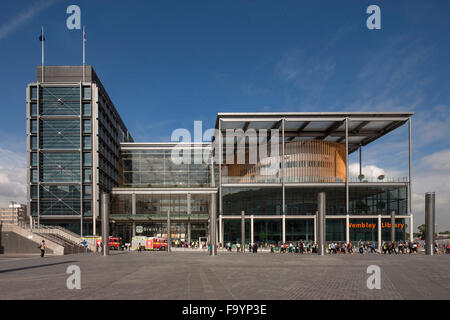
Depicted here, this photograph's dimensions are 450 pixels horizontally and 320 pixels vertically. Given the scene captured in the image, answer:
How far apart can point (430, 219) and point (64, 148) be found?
177 ft

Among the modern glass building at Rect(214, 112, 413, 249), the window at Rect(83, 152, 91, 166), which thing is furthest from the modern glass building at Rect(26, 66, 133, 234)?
the modern glass building at Rect(214, 112, 413, 249)

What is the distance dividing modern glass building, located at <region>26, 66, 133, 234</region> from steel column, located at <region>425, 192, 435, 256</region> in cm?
4827

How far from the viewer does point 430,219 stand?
1455 inches

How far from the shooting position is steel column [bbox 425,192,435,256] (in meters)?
37.0

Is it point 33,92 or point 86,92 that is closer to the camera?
point 33,92

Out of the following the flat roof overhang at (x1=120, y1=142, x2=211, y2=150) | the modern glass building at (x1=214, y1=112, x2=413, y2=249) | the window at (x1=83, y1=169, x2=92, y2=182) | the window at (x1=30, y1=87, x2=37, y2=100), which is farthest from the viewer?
the flat roof overhang at (x1=120, y1=142, x2=211, y2=150)

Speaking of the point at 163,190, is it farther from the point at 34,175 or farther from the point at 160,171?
the point at 34,175

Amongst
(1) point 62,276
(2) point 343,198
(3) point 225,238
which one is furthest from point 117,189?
(1) point 62,276

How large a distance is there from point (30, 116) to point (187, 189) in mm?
30373

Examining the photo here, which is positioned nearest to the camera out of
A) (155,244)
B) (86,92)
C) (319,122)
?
(155,244)

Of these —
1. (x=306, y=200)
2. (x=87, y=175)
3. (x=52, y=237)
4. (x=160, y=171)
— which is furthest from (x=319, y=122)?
(x=52, y=237)

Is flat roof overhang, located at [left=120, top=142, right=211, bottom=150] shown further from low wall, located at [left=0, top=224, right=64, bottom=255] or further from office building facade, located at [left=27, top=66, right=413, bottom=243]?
low wall, located at [left=0, top=224, right=64, bottom=255]

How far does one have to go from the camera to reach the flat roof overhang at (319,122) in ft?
188

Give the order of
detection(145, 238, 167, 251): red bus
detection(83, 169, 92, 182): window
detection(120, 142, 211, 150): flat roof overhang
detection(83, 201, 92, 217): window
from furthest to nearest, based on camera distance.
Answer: detection(120, 142, 211, 150): flat roof overhang, detection(83, 169, 92, 182): window, detection(83, 201, 92, 217): window, detection(145, 238, 167, 251): red bus
